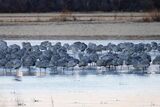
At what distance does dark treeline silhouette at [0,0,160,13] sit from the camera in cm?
2870

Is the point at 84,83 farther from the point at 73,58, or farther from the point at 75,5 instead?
the point at 75,5

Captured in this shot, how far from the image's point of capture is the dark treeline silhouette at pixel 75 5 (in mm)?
28703

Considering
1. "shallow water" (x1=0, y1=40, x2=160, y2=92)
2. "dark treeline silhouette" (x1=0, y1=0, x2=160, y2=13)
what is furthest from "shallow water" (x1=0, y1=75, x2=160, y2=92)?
"dark treeline silhouette" (x1=0, y1=0, x2=160, y2=13)

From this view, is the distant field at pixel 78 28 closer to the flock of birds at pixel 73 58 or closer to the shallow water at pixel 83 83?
the flock of birds at pixel 73 58

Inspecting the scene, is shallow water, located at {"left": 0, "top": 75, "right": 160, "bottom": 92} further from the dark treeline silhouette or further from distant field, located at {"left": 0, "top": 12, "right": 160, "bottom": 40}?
the dark treeline silhouette

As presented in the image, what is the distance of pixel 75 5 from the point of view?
96.7 ft

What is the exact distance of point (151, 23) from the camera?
19641mm

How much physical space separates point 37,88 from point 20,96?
0.52 meters

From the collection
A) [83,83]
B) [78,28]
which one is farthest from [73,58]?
[78,28]

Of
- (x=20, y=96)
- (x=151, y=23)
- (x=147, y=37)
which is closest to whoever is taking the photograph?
(x=20, y=96)

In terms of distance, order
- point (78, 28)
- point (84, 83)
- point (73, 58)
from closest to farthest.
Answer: point (84, 83) → point (73, 58) → point (78, 28)

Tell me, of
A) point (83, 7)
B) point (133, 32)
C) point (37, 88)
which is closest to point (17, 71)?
point (37, 88)

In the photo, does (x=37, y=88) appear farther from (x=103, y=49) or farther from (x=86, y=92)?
(x=103, y=49)

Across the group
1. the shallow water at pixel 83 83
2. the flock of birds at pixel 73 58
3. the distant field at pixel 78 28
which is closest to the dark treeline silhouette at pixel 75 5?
the distant field at pixel 78 28
